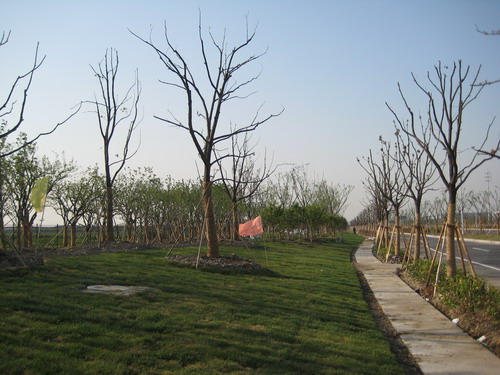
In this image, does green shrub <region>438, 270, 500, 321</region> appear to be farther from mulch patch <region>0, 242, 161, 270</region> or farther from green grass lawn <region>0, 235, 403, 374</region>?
mulch patch <region>0, 242, 161, 270</region>

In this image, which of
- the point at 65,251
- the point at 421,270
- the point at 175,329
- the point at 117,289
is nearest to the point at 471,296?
the point at 421,270

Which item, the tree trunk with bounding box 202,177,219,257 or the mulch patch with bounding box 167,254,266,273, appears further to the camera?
the tree trunk with bounding box 202,177,219,257

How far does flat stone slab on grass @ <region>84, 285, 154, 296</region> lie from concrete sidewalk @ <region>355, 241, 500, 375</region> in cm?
398

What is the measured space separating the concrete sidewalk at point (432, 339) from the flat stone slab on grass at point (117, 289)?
3.98 m

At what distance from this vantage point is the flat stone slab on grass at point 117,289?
22.4 ft

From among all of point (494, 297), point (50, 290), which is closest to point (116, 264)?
point (50, 290)

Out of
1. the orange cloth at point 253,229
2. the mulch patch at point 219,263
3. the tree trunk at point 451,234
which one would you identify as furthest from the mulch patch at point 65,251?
the tree trunk at point 451,234

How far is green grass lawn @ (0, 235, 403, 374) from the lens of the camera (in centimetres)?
427

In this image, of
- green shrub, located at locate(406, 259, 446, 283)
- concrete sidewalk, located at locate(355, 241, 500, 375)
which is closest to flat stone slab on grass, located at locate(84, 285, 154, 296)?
concrete sidewalk, located at locate(355, 241, 500, 375)

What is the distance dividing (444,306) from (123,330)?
18.9 feet

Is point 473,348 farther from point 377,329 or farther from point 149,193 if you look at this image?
point 149,193

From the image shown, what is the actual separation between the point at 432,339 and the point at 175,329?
11.2 ft

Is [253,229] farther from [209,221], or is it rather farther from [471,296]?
[471,296]

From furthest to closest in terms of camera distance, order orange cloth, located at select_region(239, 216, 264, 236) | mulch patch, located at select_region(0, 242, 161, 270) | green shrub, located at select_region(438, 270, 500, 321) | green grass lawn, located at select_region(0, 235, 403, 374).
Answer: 1. orange cloth, located at select_region(239, 216, 264, 236)
2. mulch patch, located at select_region(0, 242, 161, 270)
3. green shrub, located at select_region(438, 270, 500, 321)
4. green grass lawn, located at select_region(0, 235, 403, 374)
